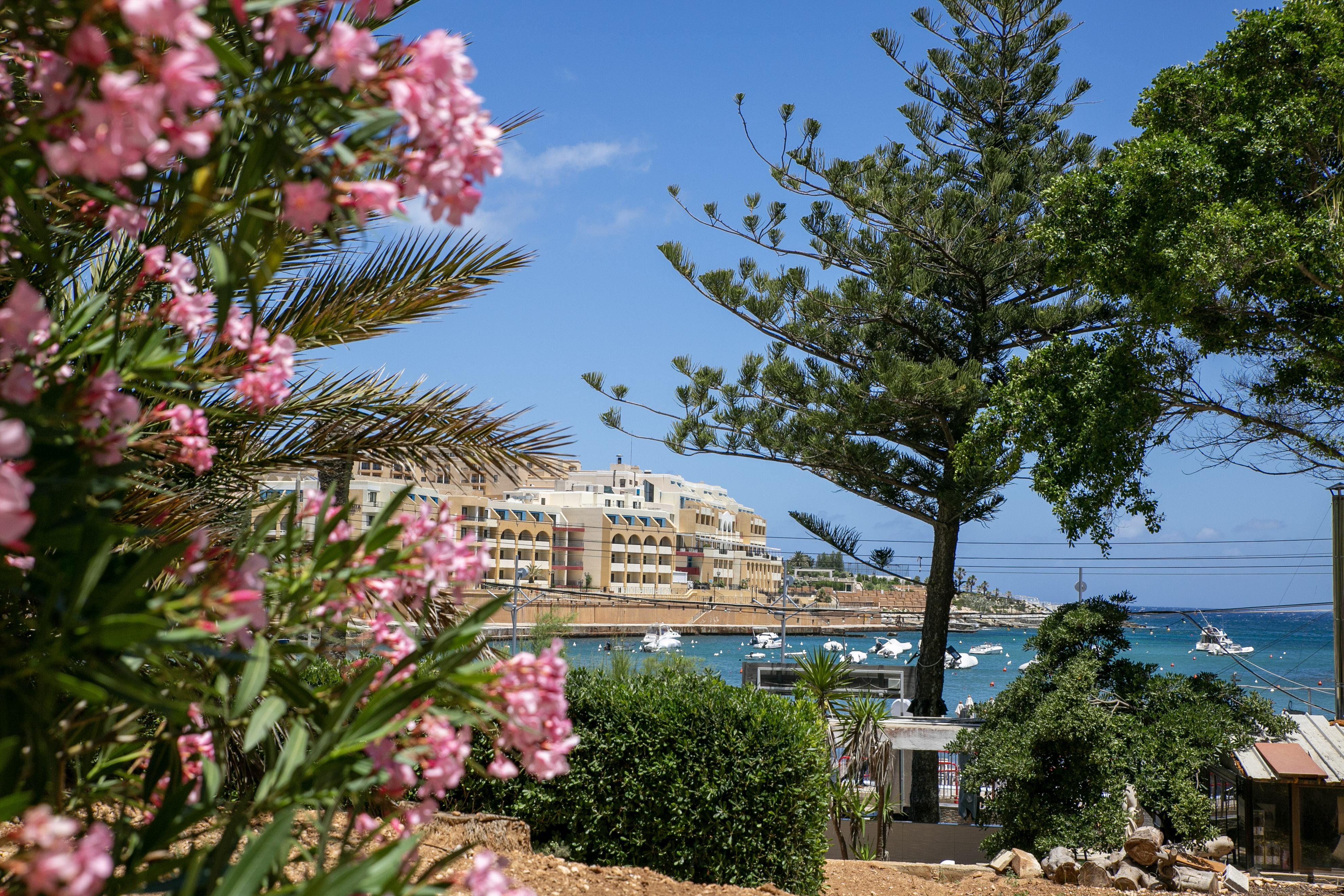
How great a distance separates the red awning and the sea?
22.2 metres

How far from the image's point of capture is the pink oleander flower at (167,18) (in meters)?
0.72

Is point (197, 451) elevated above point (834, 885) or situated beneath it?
elevated above

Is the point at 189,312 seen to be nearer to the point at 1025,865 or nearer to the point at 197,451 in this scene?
the point at 197,451

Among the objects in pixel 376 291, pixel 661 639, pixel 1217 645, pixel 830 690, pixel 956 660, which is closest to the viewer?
pixel 376 291

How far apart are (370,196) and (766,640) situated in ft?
171

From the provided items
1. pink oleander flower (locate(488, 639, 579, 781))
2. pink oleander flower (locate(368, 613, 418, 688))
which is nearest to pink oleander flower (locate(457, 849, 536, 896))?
pink oleander flower (locate(488, 639, 579, 781))

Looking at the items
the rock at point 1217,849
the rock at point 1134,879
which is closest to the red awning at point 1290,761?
the rock at point 1217,849

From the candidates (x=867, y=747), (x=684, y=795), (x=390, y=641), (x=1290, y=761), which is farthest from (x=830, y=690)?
(x=390, y=641)

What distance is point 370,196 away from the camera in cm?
98

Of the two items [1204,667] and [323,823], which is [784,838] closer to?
[323,823]

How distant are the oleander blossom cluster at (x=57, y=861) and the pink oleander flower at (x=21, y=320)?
41 cm

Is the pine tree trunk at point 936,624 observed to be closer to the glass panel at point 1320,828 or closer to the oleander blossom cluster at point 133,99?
the glass panel at point 1320,828

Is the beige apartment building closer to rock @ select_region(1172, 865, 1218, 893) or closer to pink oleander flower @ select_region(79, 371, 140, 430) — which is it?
rock @ select_region(1172, 865, 1218, 893)

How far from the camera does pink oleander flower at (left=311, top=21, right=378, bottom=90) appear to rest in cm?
89
